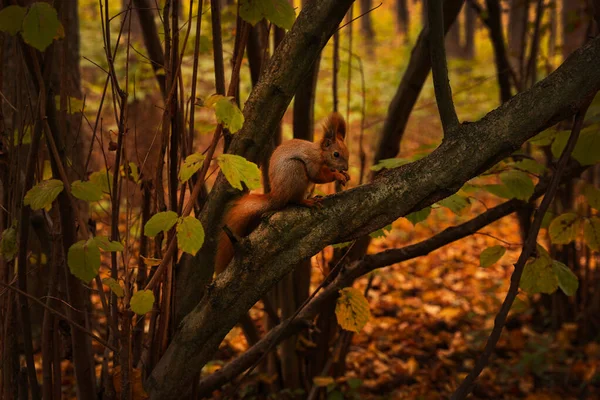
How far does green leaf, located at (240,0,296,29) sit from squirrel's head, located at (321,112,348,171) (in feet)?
2.18

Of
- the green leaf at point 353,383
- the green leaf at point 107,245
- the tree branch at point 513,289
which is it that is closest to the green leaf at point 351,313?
the tree branch at point 513,289

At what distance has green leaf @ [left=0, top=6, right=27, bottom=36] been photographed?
43.3 inches

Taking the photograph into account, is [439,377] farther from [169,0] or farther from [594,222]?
[169,0]

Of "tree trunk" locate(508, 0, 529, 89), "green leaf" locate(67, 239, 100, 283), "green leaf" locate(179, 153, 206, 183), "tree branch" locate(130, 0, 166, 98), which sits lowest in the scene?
"green leaf" locate(67, 239, 100, 283)

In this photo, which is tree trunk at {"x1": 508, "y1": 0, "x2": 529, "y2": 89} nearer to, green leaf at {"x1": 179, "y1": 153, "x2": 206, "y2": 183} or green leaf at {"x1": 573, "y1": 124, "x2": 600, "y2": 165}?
green leaf at {"x1": 573, "y1": 124, "x2": 600, "y2": 165}

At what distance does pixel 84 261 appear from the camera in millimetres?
1249

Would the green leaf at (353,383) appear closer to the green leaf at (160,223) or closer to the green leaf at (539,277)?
the green leaf at (539,277)

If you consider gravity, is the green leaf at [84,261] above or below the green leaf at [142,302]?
above

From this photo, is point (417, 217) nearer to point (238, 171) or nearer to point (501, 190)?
point (501, 190)

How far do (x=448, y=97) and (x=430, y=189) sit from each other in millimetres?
272

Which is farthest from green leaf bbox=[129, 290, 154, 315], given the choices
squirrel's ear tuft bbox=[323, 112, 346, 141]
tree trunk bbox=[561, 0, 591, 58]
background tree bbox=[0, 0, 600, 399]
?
tree trunk bbox=[561, 0, 591, 58]

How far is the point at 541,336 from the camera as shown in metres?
3.79

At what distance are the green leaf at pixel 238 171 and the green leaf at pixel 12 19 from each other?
478 mm

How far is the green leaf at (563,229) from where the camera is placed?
1.99m
